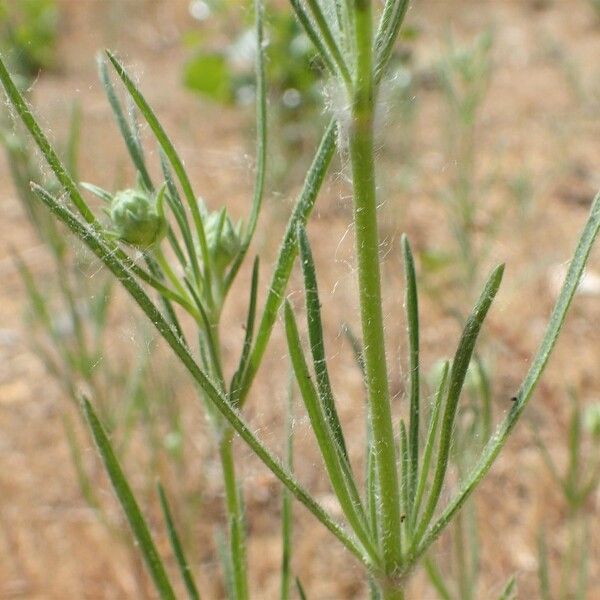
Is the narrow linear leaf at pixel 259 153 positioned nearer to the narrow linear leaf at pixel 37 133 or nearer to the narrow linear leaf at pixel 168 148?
the narrow linear leaf at pixel 168 148

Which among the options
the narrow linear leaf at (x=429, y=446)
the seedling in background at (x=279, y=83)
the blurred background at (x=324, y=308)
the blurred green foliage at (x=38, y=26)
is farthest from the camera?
the blurred green foliage at (x=38, y=26)

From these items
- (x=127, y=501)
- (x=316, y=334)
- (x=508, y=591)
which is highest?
(x=316, y=334)

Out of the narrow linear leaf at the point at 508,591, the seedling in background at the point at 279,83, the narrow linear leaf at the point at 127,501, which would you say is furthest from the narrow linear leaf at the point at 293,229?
the seedling in background at the point at 279,83

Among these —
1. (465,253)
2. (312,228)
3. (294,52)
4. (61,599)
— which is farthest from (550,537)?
(294,52)

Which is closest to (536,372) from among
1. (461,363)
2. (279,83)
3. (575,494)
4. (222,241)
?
(461,363)

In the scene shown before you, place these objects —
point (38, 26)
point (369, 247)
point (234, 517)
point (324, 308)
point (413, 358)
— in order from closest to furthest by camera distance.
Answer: point (369, 247) → point (413, 358) → point (234, 517) → point (324, 308) → point (38, 26)

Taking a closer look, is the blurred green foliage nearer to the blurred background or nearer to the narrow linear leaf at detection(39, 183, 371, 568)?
the blurred background

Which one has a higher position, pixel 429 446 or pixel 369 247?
pixel 369 247

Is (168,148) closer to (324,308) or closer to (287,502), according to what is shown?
(287,502)
